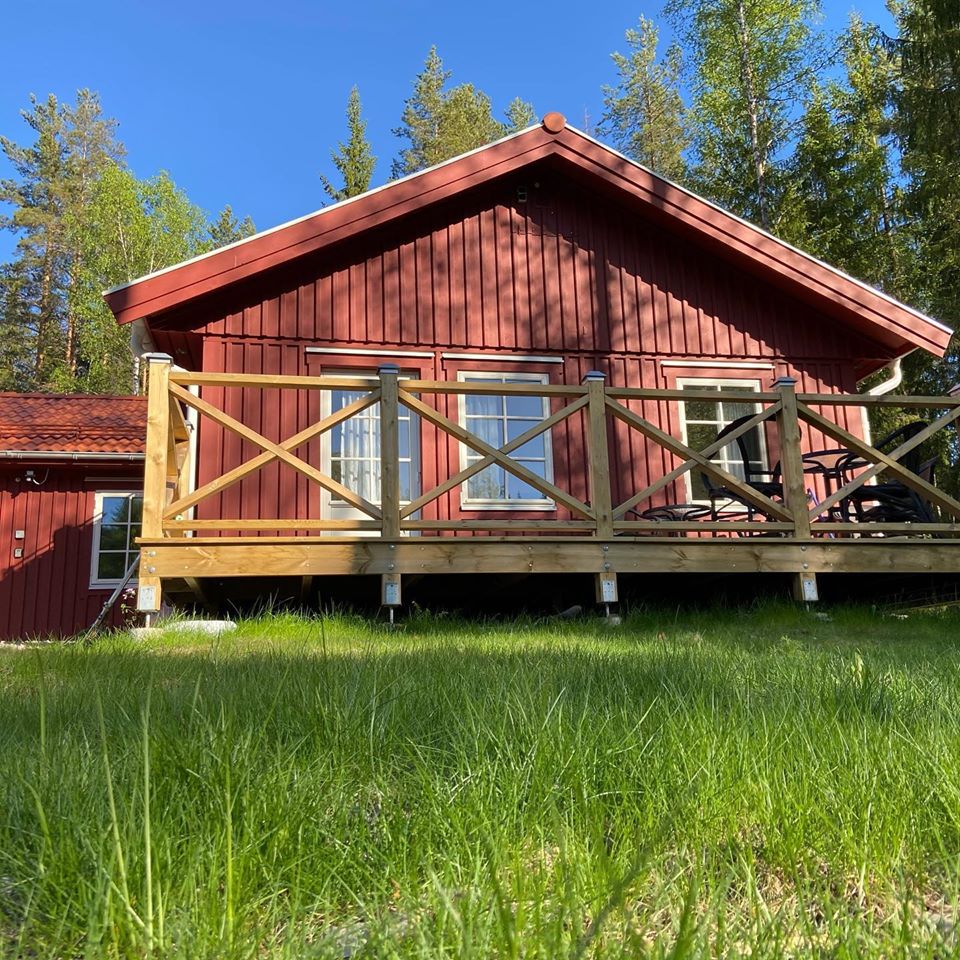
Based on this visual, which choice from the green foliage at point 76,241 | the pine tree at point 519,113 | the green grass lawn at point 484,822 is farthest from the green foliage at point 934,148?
the green foliage at point 76,241

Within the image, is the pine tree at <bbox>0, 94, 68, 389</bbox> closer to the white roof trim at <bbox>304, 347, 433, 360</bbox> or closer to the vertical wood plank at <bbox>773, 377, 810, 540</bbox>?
the white roof trim at <bbox>304, 347, 433, 360</bbox>

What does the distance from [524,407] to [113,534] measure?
7.18 meters

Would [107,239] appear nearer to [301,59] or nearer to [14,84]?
[14,84]

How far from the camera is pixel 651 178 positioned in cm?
916

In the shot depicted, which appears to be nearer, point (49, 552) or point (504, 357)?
point (504, 357)

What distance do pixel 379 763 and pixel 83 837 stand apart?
0.62 meters

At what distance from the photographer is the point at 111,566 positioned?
12.3m

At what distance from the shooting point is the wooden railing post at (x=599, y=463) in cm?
647

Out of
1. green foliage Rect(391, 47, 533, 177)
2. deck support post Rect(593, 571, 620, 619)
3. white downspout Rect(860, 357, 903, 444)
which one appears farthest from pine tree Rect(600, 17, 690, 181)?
deck support post Rect(593, 571, 620, 619)

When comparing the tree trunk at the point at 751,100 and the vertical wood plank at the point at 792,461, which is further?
the tree trunk at the point at 751,100

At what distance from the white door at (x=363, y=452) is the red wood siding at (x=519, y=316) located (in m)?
0.19

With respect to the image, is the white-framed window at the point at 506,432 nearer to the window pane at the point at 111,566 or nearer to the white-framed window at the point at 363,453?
the white-framed window at the point at 363,453

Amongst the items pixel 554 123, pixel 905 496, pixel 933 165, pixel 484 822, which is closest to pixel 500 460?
pixel 905 496

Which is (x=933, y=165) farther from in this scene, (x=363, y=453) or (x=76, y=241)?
(x=76, y=241)
